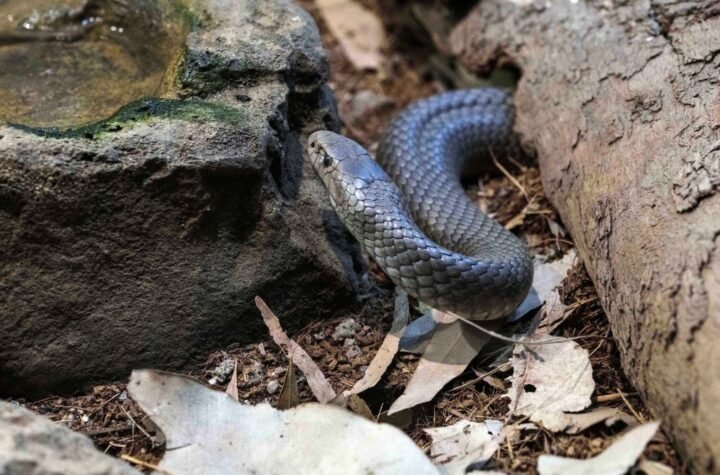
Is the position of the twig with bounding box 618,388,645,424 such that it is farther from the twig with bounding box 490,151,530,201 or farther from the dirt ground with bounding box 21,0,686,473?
the twig with bounding box 490,151,530,201

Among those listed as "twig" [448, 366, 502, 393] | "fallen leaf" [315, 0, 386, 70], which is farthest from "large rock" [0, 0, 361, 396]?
"fallen leaf" [315, 0, 386, 70]

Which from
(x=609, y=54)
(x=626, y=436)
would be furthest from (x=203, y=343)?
(x=609, y=54)

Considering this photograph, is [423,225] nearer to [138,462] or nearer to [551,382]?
[551,382]

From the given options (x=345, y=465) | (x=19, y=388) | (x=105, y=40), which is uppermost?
(x=105, y=40)

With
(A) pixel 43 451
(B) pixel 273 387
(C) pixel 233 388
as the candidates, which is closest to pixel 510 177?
(B) pixel 273 387

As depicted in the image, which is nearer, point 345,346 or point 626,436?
point 626,436

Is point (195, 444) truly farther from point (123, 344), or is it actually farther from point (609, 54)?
point (609, 54)

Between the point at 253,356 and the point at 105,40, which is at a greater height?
the point at 105,40
